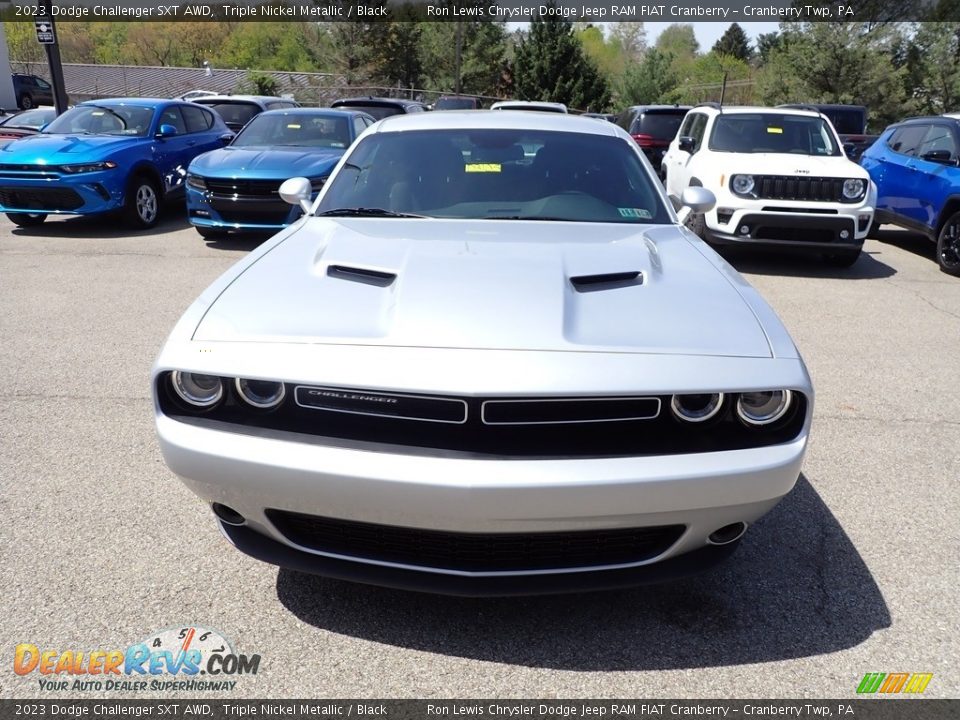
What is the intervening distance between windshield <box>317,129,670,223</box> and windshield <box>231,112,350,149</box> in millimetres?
5975

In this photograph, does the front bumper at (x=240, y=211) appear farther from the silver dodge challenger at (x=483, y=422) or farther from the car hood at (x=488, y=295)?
the silver dodge challenger at (x=483, y=422)

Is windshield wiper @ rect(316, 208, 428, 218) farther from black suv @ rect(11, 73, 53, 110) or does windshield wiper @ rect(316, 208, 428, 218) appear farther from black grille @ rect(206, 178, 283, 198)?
black suv @ rect(11, 73, 53, 110)

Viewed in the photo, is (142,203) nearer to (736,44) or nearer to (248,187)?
(248,187)

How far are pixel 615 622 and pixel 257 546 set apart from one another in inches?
47.0

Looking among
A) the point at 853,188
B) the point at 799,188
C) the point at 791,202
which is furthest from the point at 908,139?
the point at 791,202

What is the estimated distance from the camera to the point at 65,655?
235 cm

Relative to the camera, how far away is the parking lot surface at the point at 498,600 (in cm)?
232

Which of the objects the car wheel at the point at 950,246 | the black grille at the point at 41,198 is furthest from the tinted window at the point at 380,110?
the car wheel at the point at 950,246

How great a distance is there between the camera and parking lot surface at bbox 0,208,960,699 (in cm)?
232

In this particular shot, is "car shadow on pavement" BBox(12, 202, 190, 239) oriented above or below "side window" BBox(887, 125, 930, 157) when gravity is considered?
below

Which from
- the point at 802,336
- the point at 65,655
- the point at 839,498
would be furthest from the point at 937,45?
the point at 65,655

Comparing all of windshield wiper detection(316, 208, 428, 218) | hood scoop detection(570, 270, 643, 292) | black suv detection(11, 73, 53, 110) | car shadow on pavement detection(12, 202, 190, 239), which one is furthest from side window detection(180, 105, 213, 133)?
black suv detection(11, 73, 53, 110)

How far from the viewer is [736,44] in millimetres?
89125

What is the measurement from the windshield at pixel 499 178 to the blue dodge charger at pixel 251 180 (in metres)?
4.62
